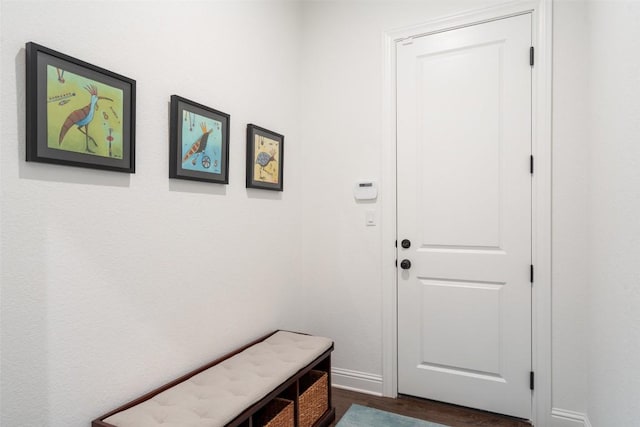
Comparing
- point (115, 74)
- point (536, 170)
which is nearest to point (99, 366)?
point (115, 74)

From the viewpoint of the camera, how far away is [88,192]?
1268 millimetres

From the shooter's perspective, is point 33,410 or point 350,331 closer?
point 33,410

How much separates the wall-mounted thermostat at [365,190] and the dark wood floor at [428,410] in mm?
1350

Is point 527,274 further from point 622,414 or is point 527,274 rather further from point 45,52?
point 45,52

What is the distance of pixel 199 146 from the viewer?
1721mm

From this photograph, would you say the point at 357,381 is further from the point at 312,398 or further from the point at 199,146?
the point at 199,146

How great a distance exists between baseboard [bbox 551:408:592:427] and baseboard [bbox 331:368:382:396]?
3.30 ft

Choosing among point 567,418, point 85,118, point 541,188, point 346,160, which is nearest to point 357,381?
point 567,418

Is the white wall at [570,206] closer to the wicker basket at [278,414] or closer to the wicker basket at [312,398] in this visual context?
the wicker basket at [312,398]

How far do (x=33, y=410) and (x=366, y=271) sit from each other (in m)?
1.85

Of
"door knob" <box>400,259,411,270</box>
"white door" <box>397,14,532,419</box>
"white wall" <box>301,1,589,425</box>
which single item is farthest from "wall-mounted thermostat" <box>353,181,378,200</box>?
"door knob" <box>400,259,411,270</box>

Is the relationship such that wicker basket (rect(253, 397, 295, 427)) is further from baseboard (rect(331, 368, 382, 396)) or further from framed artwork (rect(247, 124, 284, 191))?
framed artwork (rect(247, 124, 284, 191))

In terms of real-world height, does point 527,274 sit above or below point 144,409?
above

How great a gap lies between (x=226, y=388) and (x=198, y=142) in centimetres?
111
